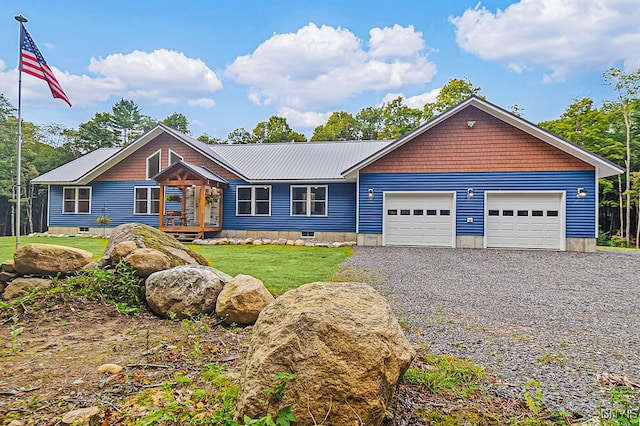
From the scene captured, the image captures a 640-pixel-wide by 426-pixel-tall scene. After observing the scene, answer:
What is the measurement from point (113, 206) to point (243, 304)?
1643cm

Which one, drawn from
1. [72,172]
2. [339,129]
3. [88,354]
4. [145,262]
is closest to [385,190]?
[145,262]

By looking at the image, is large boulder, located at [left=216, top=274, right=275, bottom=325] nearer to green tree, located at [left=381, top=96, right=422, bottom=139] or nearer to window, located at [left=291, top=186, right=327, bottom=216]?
window, located at [left=291, top=186, right=327, bottom=216]

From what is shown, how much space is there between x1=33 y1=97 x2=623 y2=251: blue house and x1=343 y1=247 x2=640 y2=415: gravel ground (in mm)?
3104

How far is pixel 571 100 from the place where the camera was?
2383 centimetres

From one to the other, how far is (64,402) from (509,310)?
540cm

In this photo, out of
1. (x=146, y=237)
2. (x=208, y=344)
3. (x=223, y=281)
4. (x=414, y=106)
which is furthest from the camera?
(x=414, y=106)

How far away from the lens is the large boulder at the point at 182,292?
14.1 ft

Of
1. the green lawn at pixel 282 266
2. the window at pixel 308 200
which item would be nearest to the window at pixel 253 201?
the window at pixel 308 200

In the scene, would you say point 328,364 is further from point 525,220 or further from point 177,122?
point 177,122

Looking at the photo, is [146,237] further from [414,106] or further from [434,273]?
[414,106]

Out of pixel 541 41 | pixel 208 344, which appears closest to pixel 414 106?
pixel 541 41

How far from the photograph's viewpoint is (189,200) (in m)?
16.9

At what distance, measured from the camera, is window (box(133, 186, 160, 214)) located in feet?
55.9

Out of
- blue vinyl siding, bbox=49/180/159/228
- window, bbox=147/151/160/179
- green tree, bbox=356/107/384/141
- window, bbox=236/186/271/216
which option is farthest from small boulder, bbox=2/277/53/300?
green tree, bbox=356/107/384/141
